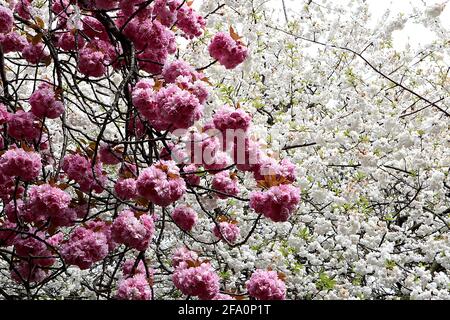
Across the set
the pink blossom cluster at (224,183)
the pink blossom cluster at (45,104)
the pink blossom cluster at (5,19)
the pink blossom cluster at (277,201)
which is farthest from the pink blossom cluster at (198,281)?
the pink blossom cluster at (5,19)

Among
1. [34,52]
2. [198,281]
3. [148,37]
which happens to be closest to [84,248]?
[198,281]

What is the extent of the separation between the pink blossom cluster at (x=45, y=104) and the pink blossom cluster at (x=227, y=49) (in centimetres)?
65

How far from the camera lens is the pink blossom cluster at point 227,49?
2158 millimetres

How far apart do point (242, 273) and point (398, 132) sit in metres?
1.55

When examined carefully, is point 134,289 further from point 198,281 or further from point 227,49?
point 227,49

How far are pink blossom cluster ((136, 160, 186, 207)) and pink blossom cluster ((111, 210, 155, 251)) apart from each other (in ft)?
0.57

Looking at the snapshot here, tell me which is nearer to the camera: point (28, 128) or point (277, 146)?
point (28, 128)

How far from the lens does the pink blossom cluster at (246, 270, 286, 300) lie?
1.93m

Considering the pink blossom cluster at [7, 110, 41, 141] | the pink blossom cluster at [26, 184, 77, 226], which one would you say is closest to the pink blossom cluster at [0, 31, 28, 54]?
the pink blossom cluster at [7, 110, 41, 141]

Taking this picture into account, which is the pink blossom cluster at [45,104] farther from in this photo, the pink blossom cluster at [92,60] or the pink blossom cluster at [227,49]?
the pink blossom cluster at [227,49]

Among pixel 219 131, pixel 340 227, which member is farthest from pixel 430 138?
pixel 219 131

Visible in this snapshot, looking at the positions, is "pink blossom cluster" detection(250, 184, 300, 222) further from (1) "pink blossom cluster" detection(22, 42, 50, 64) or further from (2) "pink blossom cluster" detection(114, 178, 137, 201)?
(1) "pink blossom cluster" detection(22, 42, 50, 64)

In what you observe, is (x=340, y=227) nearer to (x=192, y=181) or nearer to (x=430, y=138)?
(x=430, y=138)

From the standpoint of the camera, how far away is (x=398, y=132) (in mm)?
3801
